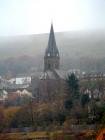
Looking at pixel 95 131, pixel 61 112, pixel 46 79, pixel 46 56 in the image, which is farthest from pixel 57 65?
pixel 95 131

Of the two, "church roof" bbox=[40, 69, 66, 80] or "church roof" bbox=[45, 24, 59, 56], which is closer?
"church roof" bbox=[40, 69, 66, 80]

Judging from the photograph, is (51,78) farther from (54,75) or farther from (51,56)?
(51,56)

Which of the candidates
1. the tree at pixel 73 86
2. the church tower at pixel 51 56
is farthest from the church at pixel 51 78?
the tree at pixel 73 86

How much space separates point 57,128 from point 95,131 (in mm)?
1072

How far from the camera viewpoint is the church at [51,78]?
14.2 meters

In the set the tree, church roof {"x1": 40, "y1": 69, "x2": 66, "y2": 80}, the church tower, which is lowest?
the tree

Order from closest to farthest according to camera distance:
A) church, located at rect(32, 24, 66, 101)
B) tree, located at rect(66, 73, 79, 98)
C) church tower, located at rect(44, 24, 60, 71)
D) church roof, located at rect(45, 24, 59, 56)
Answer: tree, located at rect(66, 73, 79, 98), church, located at rect(32, 24, 66, 101), church roof, located at rect(45, 24, 59, 56), church tower, located at rect(44, 24, 60, 71)

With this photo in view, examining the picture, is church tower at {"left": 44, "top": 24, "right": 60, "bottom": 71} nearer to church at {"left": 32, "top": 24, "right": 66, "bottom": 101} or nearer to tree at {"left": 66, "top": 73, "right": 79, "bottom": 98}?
church at {"left": 32, "top": 24, "right": 66, "bottom": 101}

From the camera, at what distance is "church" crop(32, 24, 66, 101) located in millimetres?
14194

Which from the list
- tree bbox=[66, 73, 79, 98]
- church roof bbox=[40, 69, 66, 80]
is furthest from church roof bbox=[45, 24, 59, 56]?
tree bbox=[66, 73, 79, 98]

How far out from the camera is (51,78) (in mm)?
16625

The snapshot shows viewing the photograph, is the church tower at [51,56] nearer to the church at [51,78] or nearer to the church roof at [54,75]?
the church at [51,78]

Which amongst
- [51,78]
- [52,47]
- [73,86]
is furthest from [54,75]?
[73,86]

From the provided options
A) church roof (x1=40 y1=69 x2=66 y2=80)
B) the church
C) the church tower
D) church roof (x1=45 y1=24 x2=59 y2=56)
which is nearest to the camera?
the church
